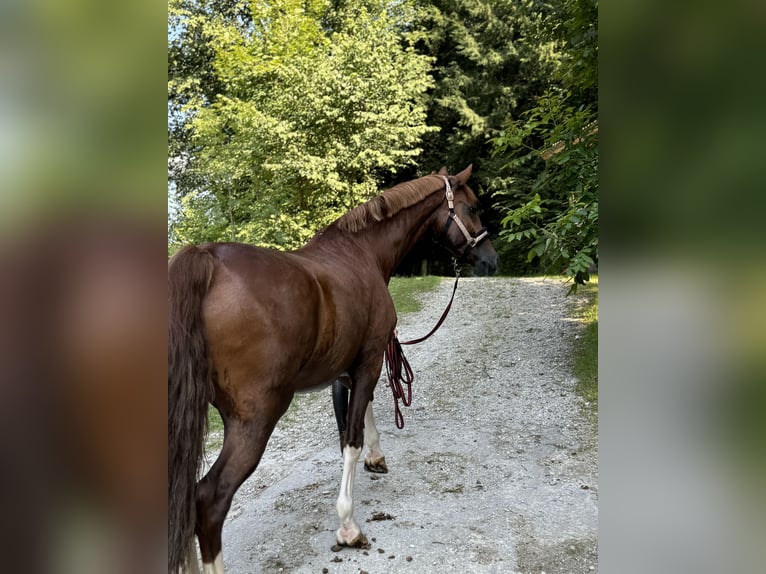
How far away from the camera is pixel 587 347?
701cm

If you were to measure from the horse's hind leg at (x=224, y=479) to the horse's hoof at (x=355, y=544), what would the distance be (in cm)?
84

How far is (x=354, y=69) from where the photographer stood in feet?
35.7

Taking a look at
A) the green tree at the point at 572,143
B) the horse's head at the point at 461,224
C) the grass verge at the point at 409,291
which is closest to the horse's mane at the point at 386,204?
the horse's head at the point at 461,224

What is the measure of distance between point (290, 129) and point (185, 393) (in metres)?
9.39

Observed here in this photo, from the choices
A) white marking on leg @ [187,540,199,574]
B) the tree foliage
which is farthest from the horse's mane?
the tree foliage

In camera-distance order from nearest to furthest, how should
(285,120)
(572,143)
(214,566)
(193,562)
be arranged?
1. (214,566)
2. (193,562)
3. (572,143)
4. (285,120)

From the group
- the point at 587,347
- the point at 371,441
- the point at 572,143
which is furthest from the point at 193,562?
the point at 587,347

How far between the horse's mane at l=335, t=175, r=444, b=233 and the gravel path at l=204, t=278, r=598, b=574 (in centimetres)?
183

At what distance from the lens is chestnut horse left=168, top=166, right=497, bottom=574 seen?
200cm

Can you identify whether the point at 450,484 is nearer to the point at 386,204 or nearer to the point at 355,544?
the point at 355,544

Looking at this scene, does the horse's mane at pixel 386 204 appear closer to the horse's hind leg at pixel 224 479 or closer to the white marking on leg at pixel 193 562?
the horse's hind leg at pixel 224 479

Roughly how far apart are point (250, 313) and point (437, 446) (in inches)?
107
